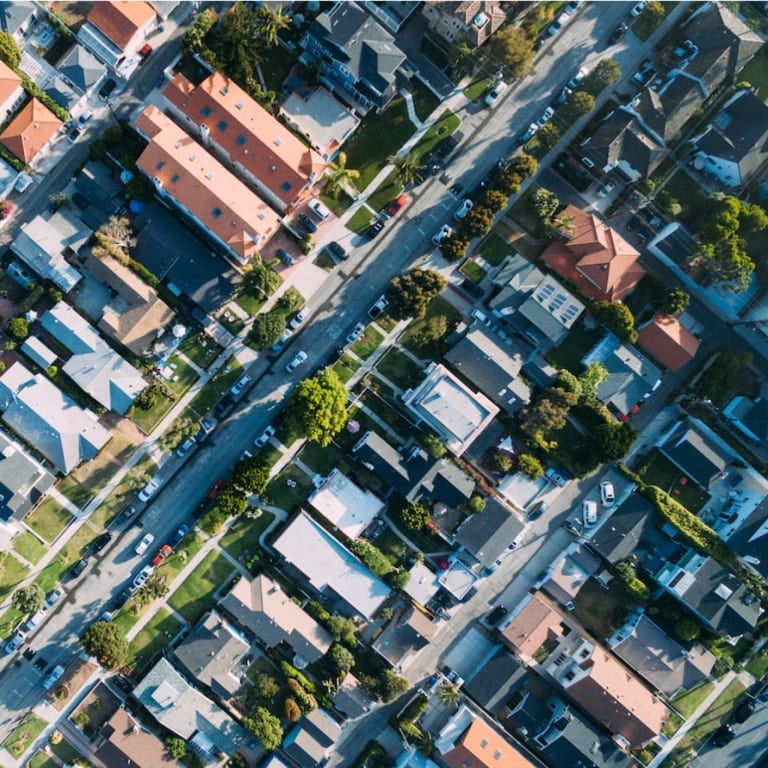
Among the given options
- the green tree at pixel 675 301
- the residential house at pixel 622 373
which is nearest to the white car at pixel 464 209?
the residential house at pixel 622 373

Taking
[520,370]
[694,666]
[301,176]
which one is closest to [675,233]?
[520,370]

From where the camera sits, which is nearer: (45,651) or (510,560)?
(45,651)

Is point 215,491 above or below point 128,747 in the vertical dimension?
above

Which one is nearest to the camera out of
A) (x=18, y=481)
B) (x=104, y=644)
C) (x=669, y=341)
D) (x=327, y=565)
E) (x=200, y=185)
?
(x=104, y=644)

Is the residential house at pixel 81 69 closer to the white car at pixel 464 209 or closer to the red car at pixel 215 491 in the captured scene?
the white car at pixel 464 209

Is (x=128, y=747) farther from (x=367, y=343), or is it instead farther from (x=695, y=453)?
(x=695, y=453)

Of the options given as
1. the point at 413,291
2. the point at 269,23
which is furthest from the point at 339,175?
the point at 269,23

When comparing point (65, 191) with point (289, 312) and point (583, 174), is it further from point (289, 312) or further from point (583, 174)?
point (583, 174)

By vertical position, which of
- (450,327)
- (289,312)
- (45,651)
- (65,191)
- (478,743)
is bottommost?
(45,651)
